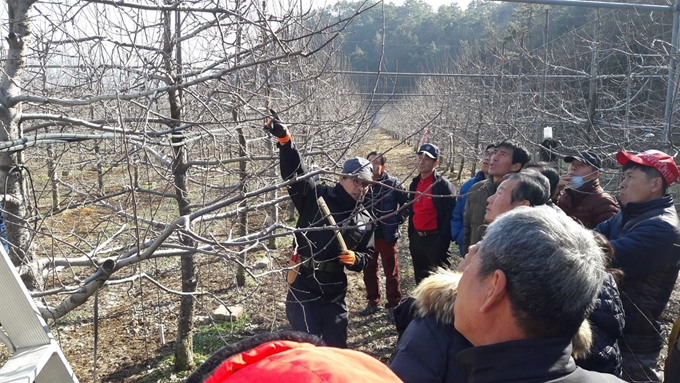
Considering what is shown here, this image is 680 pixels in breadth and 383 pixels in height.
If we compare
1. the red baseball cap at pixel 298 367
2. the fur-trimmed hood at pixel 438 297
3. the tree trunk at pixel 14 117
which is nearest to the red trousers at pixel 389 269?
the tree trunk at pixel 14 117

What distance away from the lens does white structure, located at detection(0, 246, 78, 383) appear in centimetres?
151

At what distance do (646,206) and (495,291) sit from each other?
7.90 feet

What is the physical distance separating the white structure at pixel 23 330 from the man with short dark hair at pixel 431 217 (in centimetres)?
426

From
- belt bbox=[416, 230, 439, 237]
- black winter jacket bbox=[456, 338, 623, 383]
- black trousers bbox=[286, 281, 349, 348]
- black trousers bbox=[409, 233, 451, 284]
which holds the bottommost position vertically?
black trousers bbox=[409, 233, 451, 284]

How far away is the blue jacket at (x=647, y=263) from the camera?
2996 millimetres

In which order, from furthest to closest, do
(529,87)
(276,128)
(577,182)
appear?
(529,87) → (577,182) → (276,128)

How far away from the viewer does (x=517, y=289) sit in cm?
128

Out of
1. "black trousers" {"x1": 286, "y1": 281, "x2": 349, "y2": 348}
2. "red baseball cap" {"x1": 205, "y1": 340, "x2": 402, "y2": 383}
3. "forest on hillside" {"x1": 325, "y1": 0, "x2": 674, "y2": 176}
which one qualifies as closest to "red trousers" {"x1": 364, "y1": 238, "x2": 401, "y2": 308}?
"forest on hillside" {"x1": 325, "y1": 0, "x2": 674, "y2": 176}

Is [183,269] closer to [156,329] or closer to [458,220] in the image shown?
[156,329]

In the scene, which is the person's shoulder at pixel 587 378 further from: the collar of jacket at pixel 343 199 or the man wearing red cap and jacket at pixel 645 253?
the collar of jacket at pixel 343 199

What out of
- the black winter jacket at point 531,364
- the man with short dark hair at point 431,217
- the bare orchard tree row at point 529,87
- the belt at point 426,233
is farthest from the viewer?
Answer: the bare orchard tree row at point 529,87

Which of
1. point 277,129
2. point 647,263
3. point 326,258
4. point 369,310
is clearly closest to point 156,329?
point 369,310

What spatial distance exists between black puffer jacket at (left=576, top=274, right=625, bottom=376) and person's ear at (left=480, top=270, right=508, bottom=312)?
871 mm

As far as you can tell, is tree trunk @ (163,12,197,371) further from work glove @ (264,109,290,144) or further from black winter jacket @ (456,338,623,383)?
black winter jacket @ (456,338,623,383)
